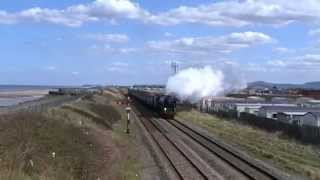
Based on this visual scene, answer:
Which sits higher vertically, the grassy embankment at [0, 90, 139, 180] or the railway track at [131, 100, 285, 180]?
the grassy embankment at [0, 90, 139, 180]

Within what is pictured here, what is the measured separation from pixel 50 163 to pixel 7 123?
5883 millimetres

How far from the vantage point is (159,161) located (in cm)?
3284

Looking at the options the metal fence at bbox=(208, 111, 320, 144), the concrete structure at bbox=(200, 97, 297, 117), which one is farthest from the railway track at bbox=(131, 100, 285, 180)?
the concrete structure at bbox=(200, 97, 297, 117)

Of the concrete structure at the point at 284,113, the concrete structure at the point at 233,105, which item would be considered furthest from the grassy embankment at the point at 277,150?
the concrete structure at the point at 233,105

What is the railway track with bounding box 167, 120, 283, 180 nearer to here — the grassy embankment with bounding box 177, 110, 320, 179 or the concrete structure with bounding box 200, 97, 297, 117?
the grassy embankment with bounding box 177, 110, 320, 179

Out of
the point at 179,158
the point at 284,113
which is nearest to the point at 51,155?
Result: the point at 179,158

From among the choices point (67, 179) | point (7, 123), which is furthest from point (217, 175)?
point (67, 179)

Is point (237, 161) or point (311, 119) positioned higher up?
point (311, 119)

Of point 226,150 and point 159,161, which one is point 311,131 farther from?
point 159,161

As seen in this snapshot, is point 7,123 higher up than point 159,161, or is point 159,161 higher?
point 7,123

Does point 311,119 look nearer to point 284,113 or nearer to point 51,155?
point 284,113

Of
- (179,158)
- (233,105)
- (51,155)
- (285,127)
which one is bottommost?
(285,127)

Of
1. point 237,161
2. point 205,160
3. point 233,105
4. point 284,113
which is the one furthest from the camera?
point 233,105

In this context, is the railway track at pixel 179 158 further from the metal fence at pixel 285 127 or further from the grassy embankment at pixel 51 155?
the metal fence at pixel 285 127
